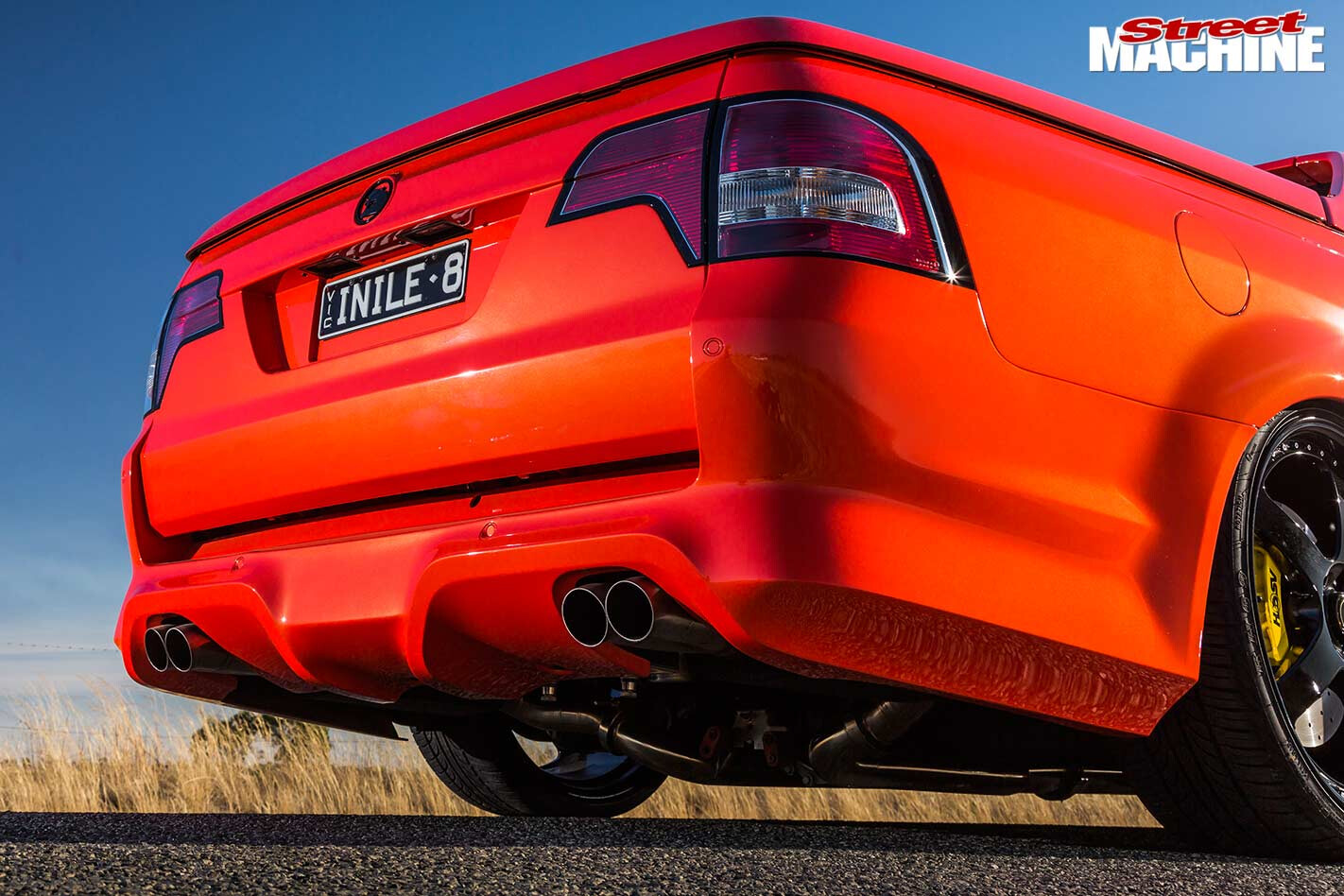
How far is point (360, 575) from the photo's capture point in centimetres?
255

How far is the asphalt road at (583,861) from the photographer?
2051mm

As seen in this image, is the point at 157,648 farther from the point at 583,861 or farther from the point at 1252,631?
the point at 1252,631

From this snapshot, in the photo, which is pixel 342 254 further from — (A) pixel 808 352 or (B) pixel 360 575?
(A) pixel 808 352

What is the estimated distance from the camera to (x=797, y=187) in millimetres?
2229

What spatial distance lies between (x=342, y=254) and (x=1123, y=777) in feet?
6.86

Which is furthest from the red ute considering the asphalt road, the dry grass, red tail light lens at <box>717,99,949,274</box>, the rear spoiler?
the dry grass

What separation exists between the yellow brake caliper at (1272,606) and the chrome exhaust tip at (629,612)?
1552mm

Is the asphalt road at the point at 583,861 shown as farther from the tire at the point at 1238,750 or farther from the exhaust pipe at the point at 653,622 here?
the exhaust pipe at the point at 653,622

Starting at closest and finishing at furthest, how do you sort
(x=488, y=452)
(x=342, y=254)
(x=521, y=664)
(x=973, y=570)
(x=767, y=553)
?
(x=767, y=553) → (x=973, y=570) → (x=488, y=452) → (x=521, y=664) → (x=342, y=254)

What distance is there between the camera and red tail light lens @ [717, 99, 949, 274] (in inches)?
86.8

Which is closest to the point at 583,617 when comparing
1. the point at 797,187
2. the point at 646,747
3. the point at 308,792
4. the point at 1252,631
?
the point at 646,747

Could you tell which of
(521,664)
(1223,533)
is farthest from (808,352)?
(1223,533)

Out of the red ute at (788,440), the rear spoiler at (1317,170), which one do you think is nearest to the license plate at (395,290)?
the red ute at (788,440)

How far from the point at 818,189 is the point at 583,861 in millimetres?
1231
